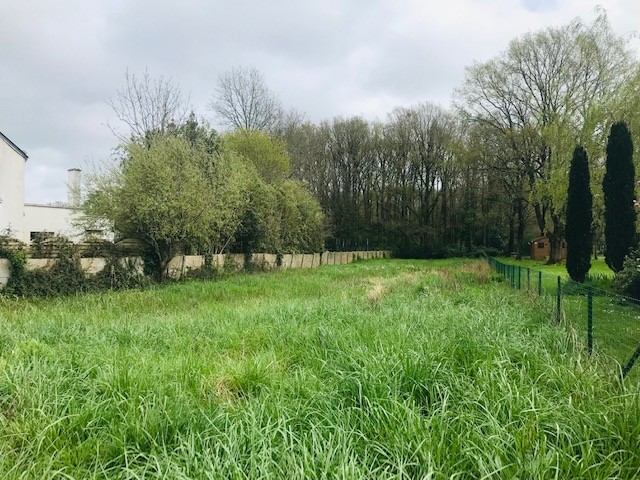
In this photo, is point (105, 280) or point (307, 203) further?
point (307, 203)

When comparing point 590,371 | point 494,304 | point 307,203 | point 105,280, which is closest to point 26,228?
point 105,280

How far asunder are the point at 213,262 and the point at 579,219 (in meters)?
15.0

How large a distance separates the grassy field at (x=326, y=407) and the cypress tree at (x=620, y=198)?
11.1 metres

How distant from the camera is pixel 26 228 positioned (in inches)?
931

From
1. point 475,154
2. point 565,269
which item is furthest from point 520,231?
point 565,269

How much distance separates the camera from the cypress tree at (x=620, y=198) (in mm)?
Result: 13773

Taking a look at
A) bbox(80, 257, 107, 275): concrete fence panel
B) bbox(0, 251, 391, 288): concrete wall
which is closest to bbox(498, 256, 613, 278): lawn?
bbox(0, 251, 391, 288): concrete wall

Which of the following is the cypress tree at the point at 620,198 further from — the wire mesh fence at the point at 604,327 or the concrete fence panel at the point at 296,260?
the concrete fence panel at the point at 296,260

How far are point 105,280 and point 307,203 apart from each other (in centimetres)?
1579

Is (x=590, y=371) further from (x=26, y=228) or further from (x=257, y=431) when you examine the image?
(x=26, y=228)

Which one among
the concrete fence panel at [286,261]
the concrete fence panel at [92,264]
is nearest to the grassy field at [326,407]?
the concrete fence panel at [92,264]

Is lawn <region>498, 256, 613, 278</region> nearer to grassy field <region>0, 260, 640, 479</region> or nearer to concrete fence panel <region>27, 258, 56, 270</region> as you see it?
grassy field <region>0, 260, 640, 479</region>

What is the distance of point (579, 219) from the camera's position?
601 inches

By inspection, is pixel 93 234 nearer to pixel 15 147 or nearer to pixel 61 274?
pixel 61 274
